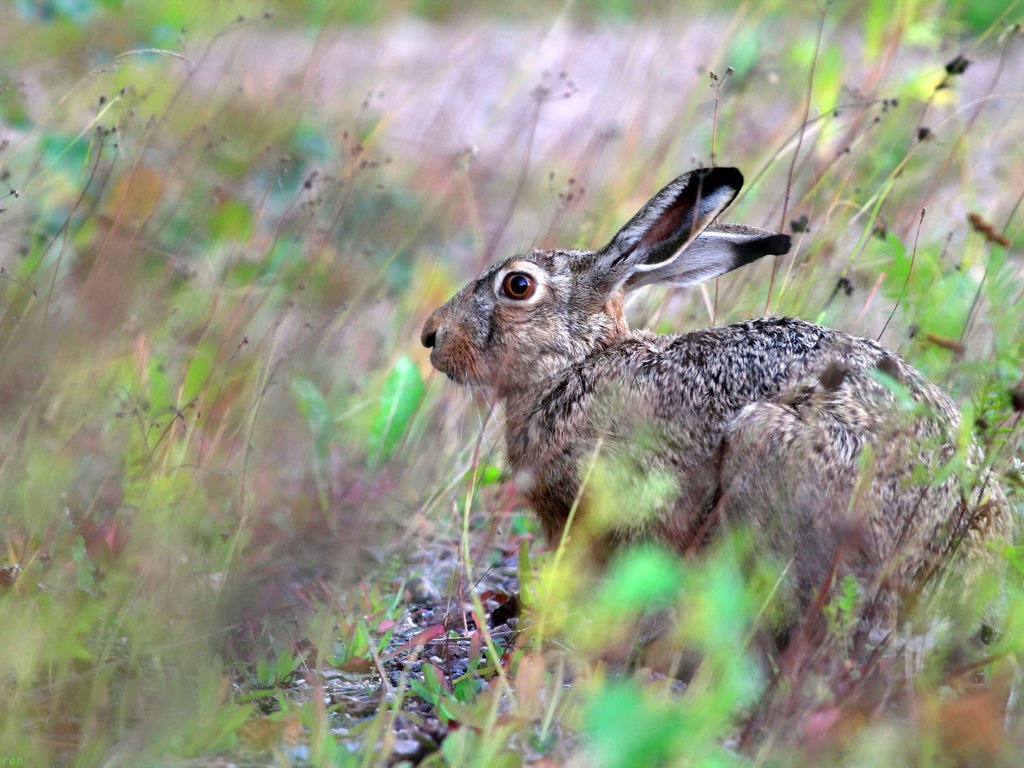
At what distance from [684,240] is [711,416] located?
81 cm

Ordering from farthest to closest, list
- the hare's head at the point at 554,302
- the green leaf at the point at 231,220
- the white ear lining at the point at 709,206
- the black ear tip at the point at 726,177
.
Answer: the green leaf at the point at 231,220 → the hare's head at the point at 554,302 → the white ear lining at the point at 709,206 → the black ear tip at the point at 726,177

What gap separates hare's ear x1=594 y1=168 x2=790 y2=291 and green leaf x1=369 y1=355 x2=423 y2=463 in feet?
3.20

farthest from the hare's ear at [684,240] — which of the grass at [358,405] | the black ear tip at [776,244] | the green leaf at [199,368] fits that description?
the green leaf at [199,368]

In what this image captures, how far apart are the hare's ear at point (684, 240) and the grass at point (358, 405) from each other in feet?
0.85

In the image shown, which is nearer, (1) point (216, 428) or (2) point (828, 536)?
(2) point (828, 536)

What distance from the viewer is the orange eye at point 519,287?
5004 millimetres

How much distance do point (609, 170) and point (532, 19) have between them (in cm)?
334

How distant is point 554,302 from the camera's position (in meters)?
4.98

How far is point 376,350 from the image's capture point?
649 cm

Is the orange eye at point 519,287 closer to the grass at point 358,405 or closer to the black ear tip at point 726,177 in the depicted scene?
the grass at point 358,405

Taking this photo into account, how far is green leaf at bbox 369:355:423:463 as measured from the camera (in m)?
5.30

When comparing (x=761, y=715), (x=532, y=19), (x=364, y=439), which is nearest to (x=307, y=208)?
(x=364, y=439)

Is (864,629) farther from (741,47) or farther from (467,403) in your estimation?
(741,47)

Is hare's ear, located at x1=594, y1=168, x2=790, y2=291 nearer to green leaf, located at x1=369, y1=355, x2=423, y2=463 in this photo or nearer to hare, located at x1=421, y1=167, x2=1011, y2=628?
hare, located at x1=421, y1=167, x2=1011, y2=628
